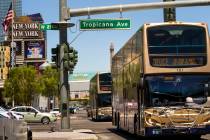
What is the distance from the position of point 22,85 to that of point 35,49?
151ft

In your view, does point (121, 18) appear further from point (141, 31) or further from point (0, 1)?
point (0, 1)

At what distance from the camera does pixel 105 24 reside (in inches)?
1120

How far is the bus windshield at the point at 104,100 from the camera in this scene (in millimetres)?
48531

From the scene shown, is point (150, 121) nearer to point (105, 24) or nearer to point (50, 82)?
point (105, 24)

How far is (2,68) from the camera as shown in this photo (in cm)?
12988

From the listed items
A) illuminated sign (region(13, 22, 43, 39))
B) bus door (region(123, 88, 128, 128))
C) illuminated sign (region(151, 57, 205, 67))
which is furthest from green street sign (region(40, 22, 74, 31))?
illuminated sign (region(13, 22, 43, 39))

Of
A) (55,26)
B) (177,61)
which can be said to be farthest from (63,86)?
(177,61)

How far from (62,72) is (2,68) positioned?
10170 cm

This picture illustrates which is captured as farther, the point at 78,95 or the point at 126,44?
the point at 78,95

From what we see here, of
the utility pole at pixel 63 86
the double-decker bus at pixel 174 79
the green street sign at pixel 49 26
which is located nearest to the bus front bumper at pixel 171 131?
the double-decker bus at pixel 174 79

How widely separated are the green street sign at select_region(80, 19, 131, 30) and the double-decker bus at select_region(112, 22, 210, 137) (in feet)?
19.5

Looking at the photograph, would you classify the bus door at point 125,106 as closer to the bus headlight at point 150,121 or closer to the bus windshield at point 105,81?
the bus headlight at point 150,121

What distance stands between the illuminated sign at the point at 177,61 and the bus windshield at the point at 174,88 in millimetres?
480

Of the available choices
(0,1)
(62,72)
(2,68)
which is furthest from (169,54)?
(0,1)
